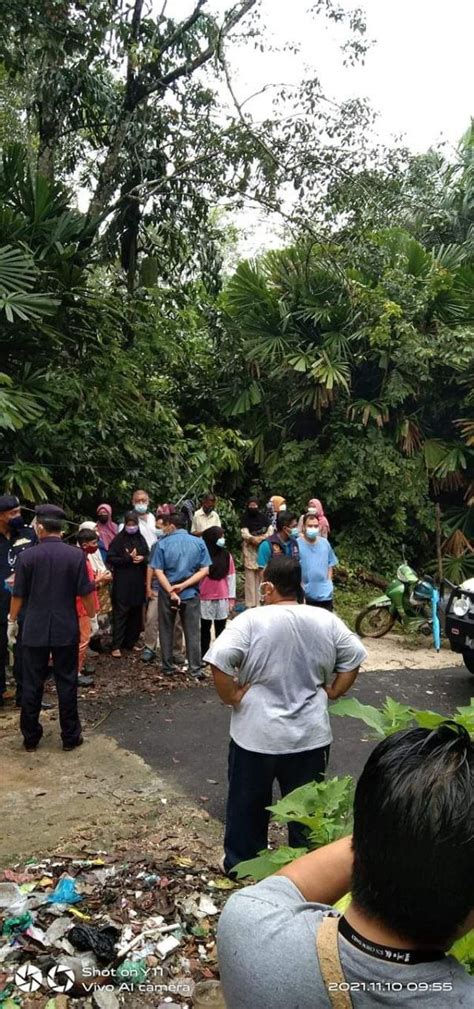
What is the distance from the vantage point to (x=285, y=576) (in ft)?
10.6

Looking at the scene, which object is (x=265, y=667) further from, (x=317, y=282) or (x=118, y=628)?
(x=317, y=282)

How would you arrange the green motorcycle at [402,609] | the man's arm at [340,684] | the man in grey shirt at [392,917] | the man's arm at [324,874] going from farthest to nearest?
the green motorcycle at [402,609] → the man's arm at [340,684] → the man's arm at [324,874] → the man in grey shirt at [392,917]

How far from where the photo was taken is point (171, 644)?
279 inches

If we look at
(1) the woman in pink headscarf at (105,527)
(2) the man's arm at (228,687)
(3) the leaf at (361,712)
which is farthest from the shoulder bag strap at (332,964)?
(1) the woman in pink headscarf at (105,527)

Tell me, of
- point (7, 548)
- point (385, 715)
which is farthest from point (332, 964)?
point (7, 548)

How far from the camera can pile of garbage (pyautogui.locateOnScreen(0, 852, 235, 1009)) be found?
2730 mm

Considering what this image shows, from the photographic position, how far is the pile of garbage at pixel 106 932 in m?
2.73

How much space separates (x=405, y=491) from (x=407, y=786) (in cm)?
1121

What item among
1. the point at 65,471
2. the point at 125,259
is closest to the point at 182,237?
the point at 125,259

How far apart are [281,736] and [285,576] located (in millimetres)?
666

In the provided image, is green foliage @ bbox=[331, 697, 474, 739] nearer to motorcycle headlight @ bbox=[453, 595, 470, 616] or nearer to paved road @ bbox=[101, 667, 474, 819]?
paved road @ bbox=[101, 667, 474, 819]

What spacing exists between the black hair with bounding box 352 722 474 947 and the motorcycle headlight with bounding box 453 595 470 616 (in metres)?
6.27

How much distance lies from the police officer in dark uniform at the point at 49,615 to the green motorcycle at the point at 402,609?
490cm

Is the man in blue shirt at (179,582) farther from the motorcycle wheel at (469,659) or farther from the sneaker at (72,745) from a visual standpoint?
the motorcycle wheel at (469,659)
